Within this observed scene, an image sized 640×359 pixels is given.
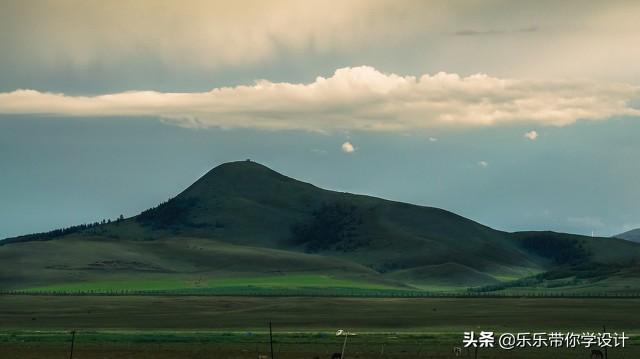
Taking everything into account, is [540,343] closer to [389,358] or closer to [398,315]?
[389,358]

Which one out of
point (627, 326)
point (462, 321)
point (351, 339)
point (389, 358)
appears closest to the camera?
point (389, 358)

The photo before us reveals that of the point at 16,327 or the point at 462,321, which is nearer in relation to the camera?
the point at 16,327

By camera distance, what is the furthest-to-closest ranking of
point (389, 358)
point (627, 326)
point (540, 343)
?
point (627, 326), point (540, 343), point (389, 358)

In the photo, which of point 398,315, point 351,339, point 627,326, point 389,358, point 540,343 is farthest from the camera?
point 398,315

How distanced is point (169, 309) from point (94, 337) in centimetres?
6812

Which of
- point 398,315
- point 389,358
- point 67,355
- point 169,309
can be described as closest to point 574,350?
point 389,358

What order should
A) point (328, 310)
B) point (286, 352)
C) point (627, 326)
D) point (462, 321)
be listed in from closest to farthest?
point (286, 352) < point (627, 326) < point (462, 321) < point (328, 310)

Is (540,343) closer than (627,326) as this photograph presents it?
Yes

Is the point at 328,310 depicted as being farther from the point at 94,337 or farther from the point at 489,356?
the point at 489,356

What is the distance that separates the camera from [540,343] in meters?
102

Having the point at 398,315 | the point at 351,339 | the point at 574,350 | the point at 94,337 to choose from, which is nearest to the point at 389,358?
the point at 574,350

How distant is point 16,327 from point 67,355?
170ft

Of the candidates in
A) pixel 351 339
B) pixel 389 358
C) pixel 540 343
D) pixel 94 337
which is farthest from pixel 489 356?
pixel 94 337

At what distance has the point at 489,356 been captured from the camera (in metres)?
88.6
